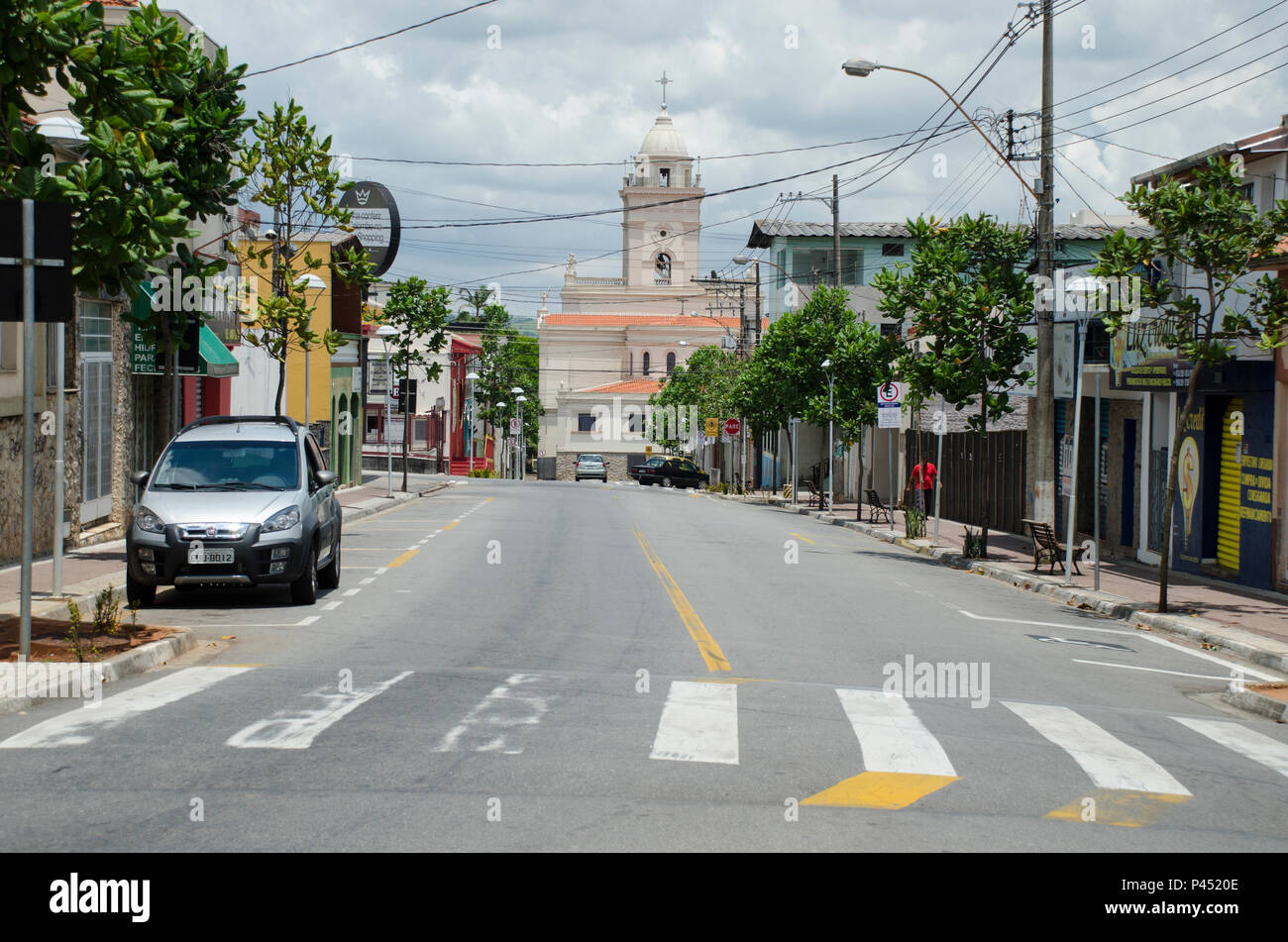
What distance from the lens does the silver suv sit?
1488 centimetres

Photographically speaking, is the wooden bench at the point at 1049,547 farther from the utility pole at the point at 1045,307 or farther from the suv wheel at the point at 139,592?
the suv wheel at the point at 139,592

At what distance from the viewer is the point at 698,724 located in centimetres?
948

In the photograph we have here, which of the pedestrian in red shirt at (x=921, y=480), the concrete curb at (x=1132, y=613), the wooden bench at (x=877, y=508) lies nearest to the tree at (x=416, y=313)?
the wooden bench at (x=877, y=508)

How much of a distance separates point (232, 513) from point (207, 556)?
0.54 meters

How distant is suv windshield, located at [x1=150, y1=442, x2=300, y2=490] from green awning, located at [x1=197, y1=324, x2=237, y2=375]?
11.7 meters

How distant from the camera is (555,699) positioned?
1020cm

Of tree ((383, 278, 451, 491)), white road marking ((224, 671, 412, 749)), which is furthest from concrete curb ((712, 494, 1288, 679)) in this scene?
tree ((383, 278, 451, 491))

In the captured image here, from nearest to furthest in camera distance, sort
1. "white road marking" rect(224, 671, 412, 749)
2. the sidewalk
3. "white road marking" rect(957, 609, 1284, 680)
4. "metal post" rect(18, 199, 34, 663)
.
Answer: "white road marking" rect(224, 671, 412, 749), "metal post" rect(18, 199, 34, 663), the sidewalk, "white road marking" rect(957, 609, 1284, 680)

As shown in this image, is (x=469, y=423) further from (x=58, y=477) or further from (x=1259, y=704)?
(x=1259, y=704)

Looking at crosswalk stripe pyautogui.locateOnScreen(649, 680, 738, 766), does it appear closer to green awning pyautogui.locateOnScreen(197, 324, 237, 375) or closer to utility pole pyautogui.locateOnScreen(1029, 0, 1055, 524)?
utility pole pyautogui.locateOnScreen(1029, 0, 1055, 524)

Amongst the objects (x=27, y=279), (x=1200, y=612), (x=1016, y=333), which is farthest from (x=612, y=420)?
(x=27, y=279)

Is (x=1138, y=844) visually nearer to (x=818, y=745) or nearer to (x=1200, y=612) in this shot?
(x=818, y=745)

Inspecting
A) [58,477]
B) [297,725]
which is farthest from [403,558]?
[297,725]

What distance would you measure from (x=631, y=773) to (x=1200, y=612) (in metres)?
13.5
